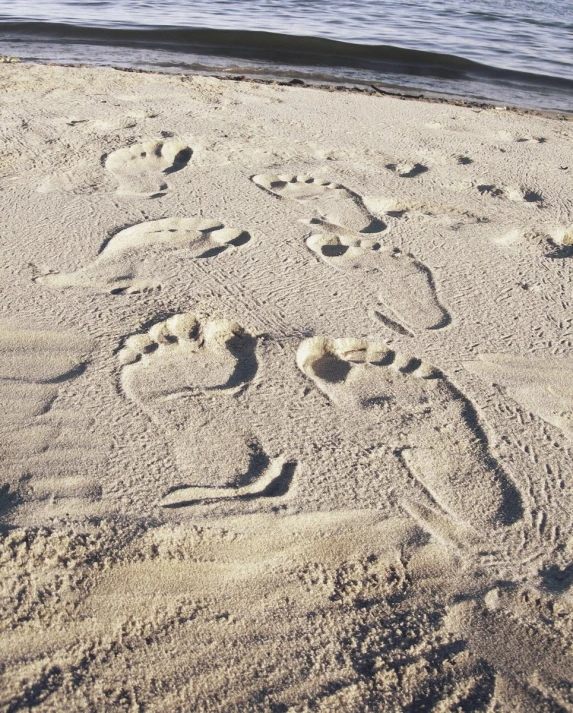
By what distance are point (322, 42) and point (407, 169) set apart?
564cm

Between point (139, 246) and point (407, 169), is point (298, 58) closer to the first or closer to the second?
point (407, 169)

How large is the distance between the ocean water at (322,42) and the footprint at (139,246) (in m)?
4.84

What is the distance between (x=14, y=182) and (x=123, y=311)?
1.47 m

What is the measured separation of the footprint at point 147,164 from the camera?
12.3 ft

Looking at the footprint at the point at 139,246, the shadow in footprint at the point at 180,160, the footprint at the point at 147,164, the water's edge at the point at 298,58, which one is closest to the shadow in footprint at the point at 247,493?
the footprint at the point at 139,246

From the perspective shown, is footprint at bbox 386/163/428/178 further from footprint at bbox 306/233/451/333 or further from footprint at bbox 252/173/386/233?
footprint at bbox 306/233/451/333

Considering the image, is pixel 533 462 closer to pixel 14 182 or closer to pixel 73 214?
pixel 73 214

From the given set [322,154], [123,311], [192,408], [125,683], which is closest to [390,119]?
[322,154]

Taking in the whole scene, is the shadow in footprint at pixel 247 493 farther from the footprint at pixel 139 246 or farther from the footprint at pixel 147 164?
the footprint at pixel 147 164

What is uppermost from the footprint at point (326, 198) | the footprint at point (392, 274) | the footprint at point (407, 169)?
the footprint at point (407, 169)

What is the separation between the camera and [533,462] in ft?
7.02

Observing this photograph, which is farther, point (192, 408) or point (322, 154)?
point (322, 154)

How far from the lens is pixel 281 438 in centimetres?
215

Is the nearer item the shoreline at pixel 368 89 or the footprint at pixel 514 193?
the footprint at pixel 514 193
